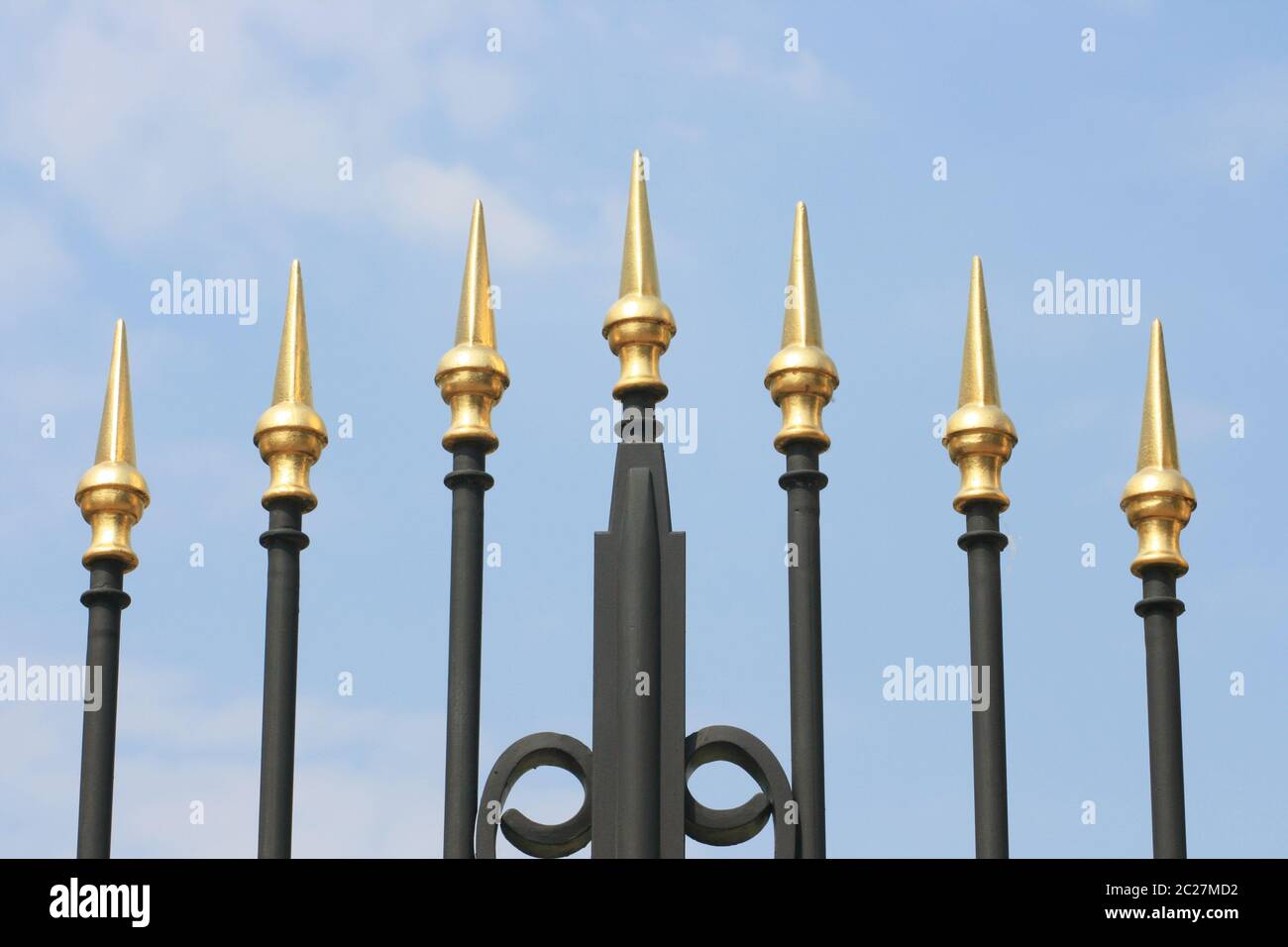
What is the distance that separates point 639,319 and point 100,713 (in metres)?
4.13

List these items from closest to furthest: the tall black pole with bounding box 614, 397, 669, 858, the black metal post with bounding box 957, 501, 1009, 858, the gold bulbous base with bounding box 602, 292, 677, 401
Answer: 1. the tall black pole with bounding box 614, 397, 669, 858
2. the black metal post with bounding box 957, 501, 1009, 858
3. the gold bulbous base with bounding box 602, 292, 677, 401

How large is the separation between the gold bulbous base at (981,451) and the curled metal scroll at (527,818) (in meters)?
2.91

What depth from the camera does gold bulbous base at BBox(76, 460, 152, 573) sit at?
2138 cm

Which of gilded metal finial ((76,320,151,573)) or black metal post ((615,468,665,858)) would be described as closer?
black metal post ((615,468,665,858))

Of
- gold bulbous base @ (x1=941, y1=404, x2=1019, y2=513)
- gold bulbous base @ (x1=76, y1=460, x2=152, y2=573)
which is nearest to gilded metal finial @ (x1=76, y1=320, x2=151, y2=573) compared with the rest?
gold bulbous base @ (x1=76, y1=460, x2=152, y2=573)

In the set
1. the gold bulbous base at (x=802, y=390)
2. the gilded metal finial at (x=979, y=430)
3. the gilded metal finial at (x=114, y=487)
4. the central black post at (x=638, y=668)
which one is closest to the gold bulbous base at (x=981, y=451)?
the gilded metal finial at (x=979, y=430)

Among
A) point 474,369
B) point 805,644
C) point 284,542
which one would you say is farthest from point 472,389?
point 805,644

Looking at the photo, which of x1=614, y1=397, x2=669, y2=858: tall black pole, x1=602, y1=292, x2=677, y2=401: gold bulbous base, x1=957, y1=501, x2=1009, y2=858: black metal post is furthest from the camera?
x1=602, y1=292, x2=677, y2=401: gold bulbous base

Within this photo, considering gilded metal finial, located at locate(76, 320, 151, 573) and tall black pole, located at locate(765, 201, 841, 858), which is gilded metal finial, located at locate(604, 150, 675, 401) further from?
gilded metal finial, located at locate(76, 320, 151, 573)

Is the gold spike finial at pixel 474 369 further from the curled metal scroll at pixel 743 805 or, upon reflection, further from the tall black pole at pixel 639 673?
the curled metal scroll at pixel 743 805

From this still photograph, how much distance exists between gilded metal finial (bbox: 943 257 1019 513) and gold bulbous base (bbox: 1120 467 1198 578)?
87 cm
